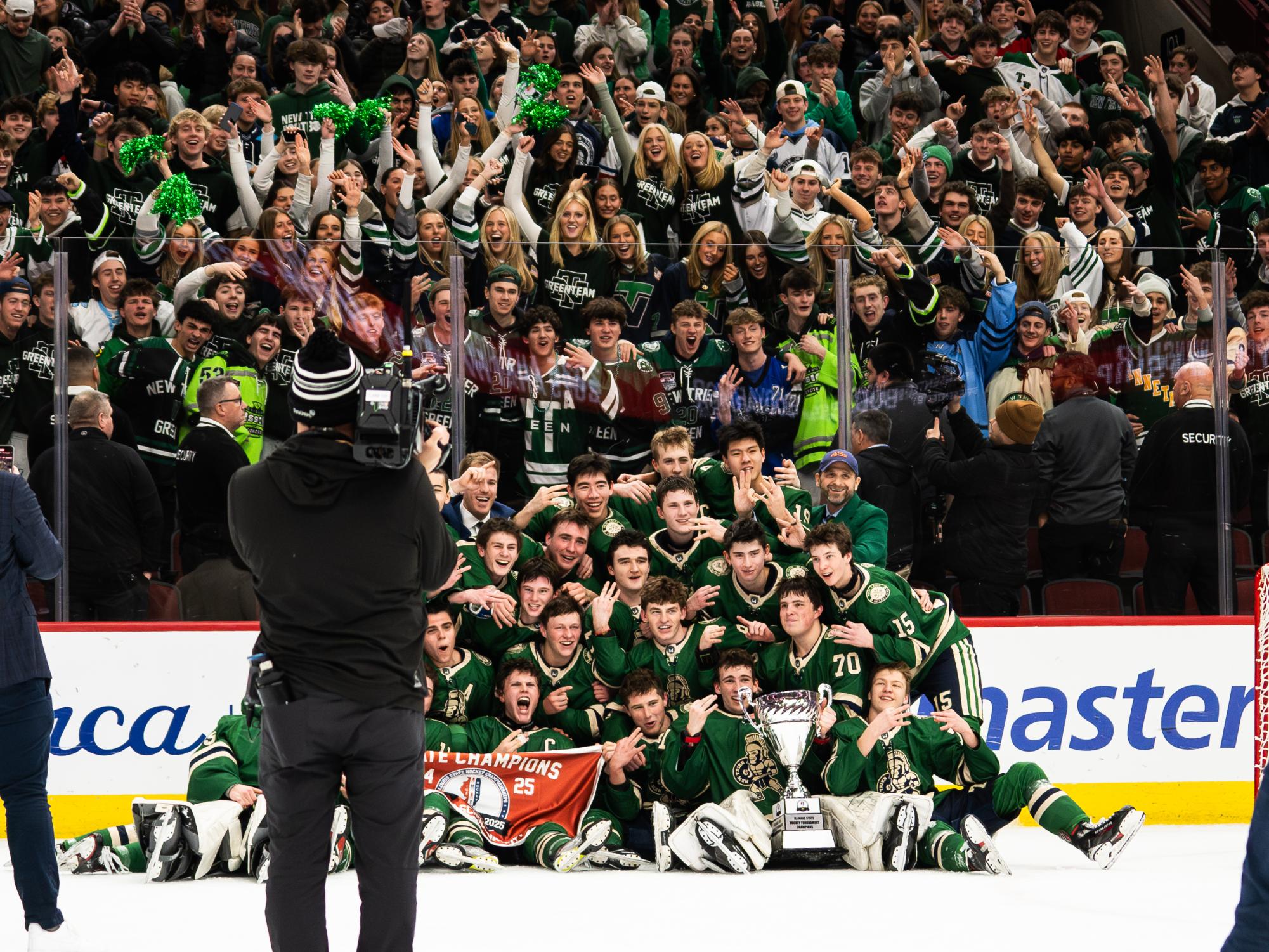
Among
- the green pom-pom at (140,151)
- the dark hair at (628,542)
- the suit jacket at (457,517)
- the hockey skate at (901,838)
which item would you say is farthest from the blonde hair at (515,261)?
the hockey skate at (901,838)

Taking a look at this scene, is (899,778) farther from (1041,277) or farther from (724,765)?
(1041,277)

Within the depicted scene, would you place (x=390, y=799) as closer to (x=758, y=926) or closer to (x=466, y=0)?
(x=758, y=926)

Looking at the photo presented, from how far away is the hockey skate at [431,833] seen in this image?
597 cm

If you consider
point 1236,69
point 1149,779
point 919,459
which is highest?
point 1236,69

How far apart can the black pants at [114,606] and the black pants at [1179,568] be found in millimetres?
4529

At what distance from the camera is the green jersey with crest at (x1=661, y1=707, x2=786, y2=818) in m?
6.20

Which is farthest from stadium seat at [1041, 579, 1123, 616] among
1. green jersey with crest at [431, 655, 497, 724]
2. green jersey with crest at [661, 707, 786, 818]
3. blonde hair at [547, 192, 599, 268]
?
blonde hair at [547, 192, 599, 268]

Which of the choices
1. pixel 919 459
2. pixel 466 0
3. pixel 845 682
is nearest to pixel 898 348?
pixel 919 459

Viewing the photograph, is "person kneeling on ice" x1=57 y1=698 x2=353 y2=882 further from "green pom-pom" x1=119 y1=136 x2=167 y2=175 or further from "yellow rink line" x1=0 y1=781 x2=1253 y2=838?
"green pom-pom" x1=119 y1=136 x2=167 y2=175

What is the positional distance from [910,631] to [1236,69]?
6798mm

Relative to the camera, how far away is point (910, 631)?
6.51m

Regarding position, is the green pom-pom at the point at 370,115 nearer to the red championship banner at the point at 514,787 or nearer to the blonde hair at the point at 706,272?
the blonde hair at the point at 706,272

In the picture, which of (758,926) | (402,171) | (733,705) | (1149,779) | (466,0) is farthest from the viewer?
(466,0)

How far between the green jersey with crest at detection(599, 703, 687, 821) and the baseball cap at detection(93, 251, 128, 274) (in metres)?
2.88
